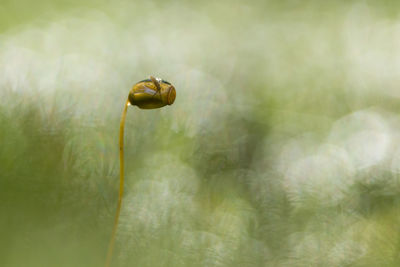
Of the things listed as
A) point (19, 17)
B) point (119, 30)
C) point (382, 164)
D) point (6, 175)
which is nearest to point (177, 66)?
point (119, 30)

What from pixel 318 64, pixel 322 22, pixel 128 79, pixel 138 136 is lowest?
pixel 138 136

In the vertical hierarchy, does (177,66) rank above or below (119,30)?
below

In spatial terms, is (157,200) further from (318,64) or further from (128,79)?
(318,64)

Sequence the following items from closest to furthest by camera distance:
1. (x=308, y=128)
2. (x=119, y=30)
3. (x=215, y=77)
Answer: (x=308, y=128) → (x=215, y=77) → (x=119, y=30)

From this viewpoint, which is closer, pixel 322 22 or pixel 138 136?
pixel 138 136

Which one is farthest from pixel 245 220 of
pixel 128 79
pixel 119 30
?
pixel 119 30

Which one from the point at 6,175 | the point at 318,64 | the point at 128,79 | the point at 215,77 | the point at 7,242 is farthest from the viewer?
the point at 318,64
